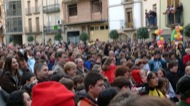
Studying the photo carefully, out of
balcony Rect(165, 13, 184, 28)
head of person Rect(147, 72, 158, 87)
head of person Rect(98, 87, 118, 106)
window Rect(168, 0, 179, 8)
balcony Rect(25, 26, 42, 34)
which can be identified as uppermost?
window Rect(168, 0, 179, 8)

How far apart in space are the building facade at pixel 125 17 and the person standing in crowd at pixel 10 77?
26152mm

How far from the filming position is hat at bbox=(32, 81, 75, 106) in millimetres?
3186

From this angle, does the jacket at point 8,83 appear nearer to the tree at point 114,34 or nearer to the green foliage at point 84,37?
the tree at point 114,34

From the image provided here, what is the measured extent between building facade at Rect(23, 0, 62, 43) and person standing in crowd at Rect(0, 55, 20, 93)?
36.7 metres

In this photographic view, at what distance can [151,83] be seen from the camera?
645 centimetres

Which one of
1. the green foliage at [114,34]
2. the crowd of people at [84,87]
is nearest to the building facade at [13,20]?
the green foliage at [114,34]

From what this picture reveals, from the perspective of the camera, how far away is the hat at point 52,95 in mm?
3186

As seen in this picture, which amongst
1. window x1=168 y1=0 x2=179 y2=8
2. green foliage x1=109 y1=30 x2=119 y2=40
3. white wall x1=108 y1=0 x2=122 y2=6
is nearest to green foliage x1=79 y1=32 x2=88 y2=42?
white wall x1=108 y1=0 x2=122 y2=6

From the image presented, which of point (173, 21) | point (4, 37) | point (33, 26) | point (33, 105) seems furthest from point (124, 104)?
point (4, 37)

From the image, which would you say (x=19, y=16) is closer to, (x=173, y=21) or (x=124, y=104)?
(x=173, y=21)

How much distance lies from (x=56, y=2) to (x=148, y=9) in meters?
16.9

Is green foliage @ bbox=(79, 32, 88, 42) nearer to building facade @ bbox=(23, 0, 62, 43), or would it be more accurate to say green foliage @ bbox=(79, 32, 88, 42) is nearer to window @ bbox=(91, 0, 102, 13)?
window @ bbox=(91, 0, 102, 13)

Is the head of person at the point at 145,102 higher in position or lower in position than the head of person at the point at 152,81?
higher

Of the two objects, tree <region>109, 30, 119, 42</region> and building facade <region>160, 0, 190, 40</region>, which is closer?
building facade <region>160, 0, 190, 40</region>
